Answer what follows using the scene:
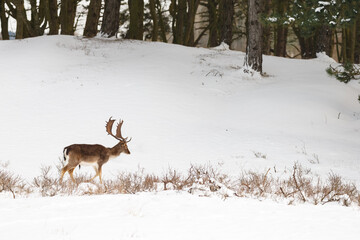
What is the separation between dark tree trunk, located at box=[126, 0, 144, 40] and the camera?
67.2ft

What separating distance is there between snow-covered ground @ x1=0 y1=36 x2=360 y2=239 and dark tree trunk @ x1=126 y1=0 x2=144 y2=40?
7.74 feet

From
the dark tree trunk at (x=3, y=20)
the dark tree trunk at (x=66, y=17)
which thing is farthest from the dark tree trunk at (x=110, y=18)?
the dark tree trunk at (x=3, y=20)

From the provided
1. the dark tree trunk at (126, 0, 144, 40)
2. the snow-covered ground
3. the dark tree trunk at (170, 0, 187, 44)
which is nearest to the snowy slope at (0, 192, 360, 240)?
the snow-covered ground

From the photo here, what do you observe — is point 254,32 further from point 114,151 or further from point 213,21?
point 213,21

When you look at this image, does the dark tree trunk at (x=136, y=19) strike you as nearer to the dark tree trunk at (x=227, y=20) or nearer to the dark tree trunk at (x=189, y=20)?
the dark tree trunk at (x=189, y=20)

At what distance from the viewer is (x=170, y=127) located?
1016cm

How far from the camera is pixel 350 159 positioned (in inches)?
337

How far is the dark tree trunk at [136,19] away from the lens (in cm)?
2049

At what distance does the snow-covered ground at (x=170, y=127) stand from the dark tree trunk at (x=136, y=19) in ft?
7.74

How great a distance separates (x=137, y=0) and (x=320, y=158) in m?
14.4

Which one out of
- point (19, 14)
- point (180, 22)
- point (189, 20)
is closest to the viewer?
point (19, 14)

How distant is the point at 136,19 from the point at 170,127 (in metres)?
12.2

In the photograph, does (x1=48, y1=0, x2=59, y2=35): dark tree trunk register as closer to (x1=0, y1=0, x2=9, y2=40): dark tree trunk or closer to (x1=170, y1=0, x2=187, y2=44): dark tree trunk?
(x1=0, y1=0, x2=9, y2=40): dark tree trunk

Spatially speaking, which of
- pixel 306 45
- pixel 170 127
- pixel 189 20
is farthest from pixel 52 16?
pixel 306 45
